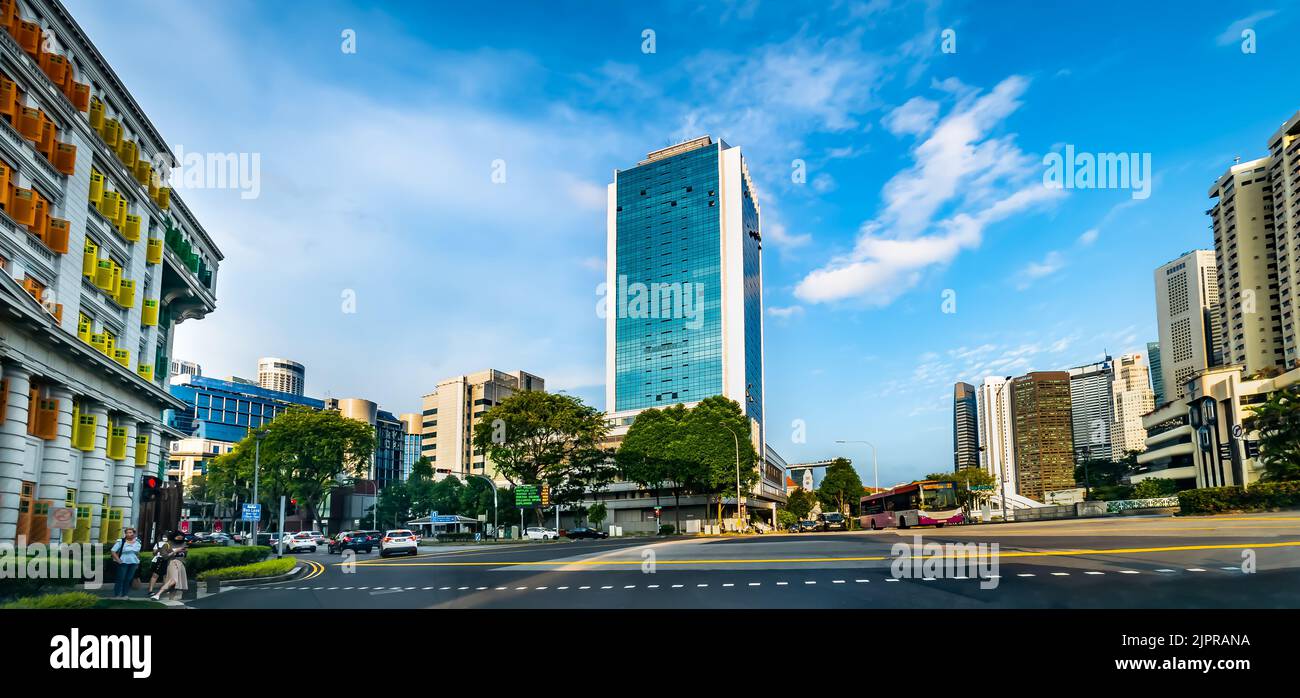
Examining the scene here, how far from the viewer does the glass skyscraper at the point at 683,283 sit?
152 meters

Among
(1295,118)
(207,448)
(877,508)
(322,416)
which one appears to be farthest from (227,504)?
(1295,118)

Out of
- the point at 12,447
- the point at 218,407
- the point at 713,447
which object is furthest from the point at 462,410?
the point at 12,447

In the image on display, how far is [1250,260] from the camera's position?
134m

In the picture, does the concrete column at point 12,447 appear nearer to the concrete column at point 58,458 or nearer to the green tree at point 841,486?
the concrete column at point 58,458

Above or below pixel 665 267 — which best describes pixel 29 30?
below

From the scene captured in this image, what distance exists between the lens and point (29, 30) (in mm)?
25188

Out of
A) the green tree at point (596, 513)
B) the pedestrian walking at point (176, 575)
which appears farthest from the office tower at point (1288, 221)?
the pedestrian walking at point (176, 575)

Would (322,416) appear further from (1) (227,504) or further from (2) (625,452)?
(1) (227,504)

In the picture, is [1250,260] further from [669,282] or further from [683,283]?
[669,282]

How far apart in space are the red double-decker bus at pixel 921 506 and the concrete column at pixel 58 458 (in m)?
47.6

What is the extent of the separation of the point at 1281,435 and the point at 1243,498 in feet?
43.7

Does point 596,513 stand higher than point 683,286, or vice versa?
point 683,286

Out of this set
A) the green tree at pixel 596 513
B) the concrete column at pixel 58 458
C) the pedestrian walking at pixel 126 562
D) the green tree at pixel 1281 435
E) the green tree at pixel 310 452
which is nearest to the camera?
the pedestrian walking at pixel 126 562
